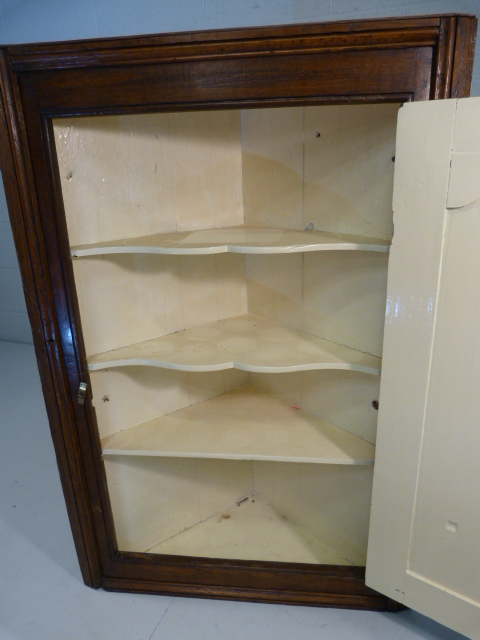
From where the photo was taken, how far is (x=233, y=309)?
70.3 inches

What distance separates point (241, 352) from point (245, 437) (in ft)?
0.98

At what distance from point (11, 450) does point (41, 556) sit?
84 cm

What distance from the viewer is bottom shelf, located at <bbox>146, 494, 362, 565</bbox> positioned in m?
1.67

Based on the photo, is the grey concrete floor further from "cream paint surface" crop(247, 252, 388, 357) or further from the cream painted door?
"cream paint surface" crop(247, 252, 388, 357)

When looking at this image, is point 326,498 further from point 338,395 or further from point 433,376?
point 433,376

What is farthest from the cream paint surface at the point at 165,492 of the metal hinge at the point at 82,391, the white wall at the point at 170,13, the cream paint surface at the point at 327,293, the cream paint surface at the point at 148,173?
the white wall at the point at 170,13

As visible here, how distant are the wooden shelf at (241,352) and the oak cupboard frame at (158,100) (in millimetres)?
192

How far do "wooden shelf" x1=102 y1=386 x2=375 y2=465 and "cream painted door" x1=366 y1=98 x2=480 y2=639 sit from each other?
0.69 ft

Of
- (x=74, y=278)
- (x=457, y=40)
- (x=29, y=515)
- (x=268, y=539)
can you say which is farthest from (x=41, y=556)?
(x=457, y=40)

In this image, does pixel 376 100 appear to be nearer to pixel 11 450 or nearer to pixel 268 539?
pixel 268 539

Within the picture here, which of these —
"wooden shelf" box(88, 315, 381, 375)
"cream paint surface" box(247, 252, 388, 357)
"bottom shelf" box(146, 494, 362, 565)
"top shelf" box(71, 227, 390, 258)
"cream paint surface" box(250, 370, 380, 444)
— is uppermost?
"top shelf" box(71, 227, 390, 258)

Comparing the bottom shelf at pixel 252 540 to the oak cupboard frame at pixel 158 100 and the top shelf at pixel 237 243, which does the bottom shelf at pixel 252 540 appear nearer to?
the oak cupboard frame at pixel 158 100

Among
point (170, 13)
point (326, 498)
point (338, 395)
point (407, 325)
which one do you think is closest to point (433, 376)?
point (407, 325)

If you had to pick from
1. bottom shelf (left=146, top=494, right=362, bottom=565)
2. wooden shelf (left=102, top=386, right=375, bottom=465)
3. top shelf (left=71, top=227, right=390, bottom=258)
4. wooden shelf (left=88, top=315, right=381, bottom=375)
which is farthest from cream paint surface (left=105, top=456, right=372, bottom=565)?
top shelf (left=71, top=227, right=390, bottom=258)
